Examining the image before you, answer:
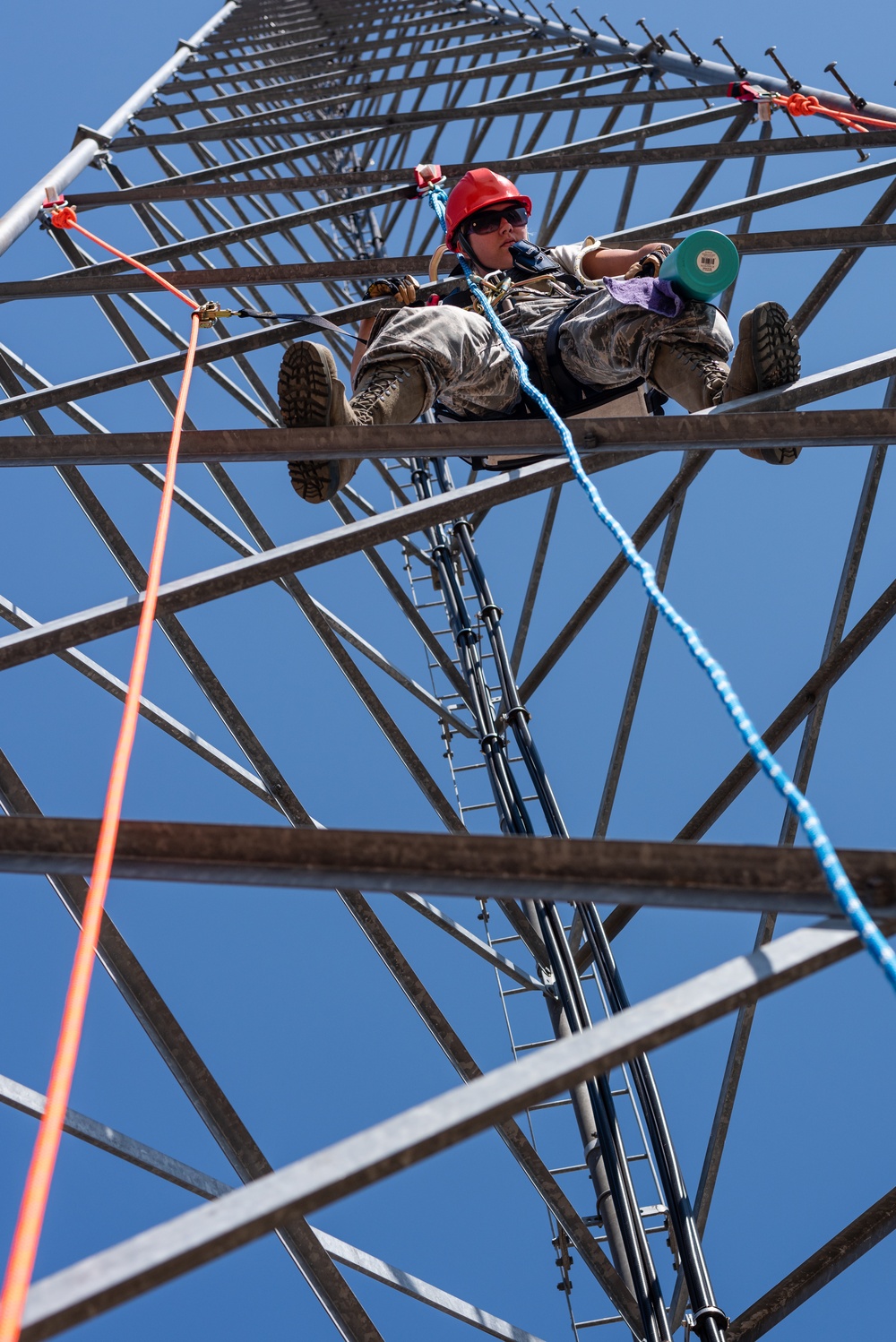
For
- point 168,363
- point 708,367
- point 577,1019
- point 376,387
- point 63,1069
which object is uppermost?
point 168,363

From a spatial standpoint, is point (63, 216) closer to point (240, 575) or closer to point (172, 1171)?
point (240, 575)

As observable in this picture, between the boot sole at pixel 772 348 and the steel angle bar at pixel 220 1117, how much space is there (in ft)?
7.69

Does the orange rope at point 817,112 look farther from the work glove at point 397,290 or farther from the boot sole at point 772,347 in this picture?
the boot sole at point 772,347

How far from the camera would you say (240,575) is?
10.8ft

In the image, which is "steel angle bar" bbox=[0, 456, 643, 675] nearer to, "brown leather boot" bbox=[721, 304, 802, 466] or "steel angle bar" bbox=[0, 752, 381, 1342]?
"steel angle bar" bbox=[0, 752, 381, 1342]

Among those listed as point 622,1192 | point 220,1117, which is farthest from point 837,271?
point 220,1117

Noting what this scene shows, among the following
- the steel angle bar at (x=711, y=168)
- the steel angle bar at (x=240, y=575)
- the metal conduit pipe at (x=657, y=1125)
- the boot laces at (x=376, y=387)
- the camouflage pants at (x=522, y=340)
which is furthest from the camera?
the steel angle bar at (x=711, y=168)

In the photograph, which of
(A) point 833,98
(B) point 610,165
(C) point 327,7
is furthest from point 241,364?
(C) point 327,7

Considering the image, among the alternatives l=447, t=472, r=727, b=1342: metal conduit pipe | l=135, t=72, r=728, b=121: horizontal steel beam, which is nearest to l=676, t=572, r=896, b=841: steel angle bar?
l=447, t=472, r=727, b=1342: metal conduit pipe

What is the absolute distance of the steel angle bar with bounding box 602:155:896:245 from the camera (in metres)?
5.32

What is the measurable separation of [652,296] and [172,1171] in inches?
126

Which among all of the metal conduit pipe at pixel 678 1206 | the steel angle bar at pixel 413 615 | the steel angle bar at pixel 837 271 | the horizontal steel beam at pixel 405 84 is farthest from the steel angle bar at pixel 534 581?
the horizontal steel beam at pixel 405 84

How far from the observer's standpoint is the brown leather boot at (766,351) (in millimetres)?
3857

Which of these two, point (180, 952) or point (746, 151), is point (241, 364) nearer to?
point (746, 151)
